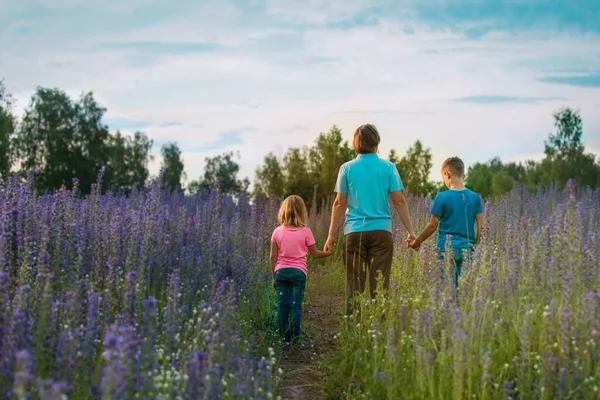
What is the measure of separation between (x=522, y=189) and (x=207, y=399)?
1448 cm

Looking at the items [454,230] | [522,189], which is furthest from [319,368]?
[522,189]

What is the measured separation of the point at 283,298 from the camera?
6531mm

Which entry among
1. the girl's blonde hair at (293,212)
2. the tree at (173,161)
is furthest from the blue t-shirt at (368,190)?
the tree at (173,161)

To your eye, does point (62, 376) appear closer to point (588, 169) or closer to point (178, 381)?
point (178, 381)

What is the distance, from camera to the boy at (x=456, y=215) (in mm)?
6621

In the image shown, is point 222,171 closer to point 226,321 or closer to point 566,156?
point 566,156

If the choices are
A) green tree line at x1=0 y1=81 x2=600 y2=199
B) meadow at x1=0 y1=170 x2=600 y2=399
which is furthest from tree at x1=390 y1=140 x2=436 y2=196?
meadow at x1=0 y1=170 x2=600 y2=399

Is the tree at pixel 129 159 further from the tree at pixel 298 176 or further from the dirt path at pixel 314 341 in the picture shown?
the dirt path at pixel 314 341

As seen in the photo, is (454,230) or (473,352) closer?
(473,352)

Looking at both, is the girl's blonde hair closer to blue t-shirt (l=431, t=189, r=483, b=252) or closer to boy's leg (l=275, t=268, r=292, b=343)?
boy's leg (l=275, t=268, r=292, b=343)

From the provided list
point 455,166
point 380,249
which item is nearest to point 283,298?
point 380,249

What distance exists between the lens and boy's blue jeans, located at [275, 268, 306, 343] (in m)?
6.51

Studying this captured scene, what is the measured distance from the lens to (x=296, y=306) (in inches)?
260

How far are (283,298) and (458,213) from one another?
80.8 inches
